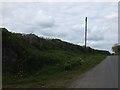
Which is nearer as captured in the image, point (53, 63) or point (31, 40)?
point (53, 63)

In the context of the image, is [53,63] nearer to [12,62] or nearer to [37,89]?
[12,62]

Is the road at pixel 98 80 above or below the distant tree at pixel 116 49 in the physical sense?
below

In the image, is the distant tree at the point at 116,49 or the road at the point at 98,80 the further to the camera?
the distant tree at the point at 116,49

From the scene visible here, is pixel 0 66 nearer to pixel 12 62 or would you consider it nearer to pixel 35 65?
pixel 12 62

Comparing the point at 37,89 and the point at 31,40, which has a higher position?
the point at 31,40

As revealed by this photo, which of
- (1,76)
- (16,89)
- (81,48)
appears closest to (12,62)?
(1,76)

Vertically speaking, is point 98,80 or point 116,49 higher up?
point 116,49

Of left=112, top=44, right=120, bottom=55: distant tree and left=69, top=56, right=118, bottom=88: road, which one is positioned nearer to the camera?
left=69, top=56, right=118, bottom=88: road

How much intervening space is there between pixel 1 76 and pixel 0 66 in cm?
124

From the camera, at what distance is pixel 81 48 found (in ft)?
187

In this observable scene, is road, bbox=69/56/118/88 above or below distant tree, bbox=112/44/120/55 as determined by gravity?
below

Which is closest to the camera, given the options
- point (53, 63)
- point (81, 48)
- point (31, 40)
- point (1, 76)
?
point (1, 76)

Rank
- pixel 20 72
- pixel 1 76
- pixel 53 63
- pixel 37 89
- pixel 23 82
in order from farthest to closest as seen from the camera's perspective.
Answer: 1. pixel 53 63
2. pixel 20 72
3. pixel 1 76
4. pixel 23 82
5. pixel 37 89

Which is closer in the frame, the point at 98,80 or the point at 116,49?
the point at 98,80
